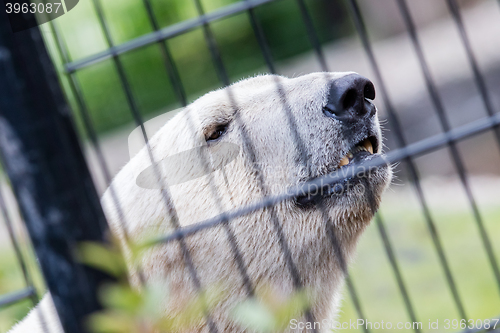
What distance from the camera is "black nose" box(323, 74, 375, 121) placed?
2.33 metres

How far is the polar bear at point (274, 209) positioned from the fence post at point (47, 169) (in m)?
0.72

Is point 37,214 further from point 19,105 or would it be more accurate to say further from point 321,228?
point 321,228

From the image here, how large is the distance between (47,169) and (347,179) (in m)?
1.36

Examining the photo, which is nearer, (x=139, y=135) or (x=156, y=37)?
(x=156, y=37)

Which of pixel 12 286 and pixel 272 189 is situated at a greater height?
pixel 272 189

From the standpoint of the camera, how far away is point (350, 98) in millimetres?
2367

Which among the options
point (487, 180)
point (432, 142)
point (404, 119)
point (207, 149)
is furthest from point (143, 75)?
point (432, 142)

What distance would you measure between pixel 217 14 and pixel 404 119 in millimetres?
6820

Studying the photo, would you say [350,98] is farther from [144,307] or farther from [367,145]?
[144,307]

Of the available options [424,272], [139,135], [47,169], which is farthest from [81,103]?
[424,272]

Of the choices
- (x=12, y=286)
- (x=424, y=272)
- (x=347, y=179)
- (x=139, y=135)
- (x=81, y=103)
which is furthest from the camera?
(x=424, y=272)

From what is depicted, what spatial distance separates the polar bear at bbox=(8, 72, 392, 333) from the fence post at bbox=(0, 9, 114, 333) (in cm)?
72

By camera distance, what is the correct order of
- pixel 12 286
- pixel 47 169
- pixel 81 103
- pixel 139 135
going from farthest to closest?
1. pixel 12 286
2. pixel 139 135
3. pixel 81 103
4. pixel 47 169

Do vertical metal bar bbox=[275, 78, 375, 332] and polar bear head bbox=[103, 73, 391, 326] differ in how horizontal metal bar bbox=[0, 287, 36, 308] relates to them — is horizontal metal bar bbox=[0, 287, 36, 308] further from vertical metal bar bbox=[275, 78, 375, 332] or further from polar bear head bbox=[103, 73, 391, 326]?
vertical metal bar bbox=[275, 78, 375, 332]
